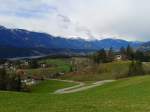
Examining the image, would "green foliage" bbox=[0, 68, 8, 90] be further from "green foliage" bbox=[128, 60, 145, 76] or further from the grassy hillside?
"green foliage" bbox=[128, 60, 145, 76]

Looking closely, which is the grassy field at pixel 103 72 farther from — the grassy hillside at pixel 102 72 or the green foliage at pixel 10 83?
the green foliage at pixel 10 83

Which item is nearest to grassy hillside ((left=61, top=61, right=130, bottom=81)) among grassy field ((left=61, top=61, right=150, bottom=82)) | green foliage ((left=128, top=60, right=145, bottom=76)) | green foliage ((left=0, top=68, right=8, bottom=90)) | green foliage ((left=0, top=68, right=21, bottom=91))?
grassy field ((left=61, top=61, right=150, bottom=82))

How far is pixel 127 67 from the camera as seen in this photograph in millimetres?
165750

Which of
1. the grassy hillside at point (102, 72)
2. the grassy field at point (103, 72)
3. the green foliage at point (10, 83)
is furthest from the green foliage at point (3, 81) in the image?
the grassy hillside at point (102, 72)

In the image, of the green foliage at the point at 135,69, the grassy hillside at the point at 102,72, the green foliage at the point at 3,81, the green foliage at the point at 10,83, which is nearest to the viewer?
the green foliage at the point at 3,81

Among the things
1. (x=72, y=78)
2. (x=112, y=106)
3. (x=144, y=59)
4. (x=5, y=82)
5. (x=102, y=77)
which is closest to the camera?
(x=112, y=106)

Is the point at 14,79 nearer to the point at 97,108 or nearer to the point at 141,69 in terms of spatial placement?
the point at 141,69

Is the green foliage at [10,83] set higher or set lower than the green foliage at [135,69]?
lower

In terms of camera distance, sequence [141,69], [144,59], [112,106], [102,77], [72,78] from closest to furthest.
→ [112,106] < [141,69] < [102,77] < [72,78] < [144,59]

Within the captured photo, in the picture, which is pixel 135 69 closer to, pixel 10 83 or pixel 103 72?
pixel 103 72

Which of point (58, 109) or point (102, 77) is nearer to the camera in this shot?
point (58, 109)

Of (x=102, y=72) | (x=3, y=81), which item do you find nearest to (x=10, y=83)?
(x=3, y=81)

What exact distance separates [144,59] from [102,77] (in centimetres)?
4333

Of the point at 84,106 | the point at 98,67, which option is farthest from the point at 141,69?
the point at 84,106
